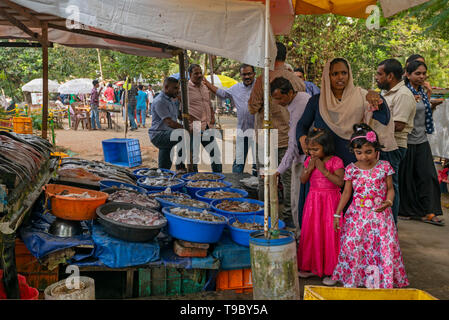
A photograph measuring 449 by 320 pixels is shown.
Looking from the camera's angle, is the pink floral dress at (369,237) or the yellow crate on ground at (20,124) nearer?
the pink floral dress at (369,237)

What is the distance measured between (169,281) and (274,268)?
1.22 meters

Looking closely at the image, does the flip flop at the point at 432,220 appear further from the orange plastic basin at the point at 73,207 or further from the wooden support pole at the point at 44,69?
the wooden support pole at the point at 44,69

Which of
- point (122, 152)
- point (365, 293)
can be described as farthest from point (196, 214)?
point (122, 152)

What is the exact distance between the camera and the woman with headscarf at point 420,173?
224 inches

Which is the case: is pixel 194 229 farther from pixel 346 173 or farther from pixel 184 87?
pixel 184 87

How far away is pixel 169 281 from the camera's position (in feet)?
11.5

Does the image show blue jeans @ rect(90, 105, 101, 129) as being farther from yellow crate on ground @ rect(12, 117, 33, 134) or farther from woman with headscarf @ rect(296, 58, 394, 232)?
woman with headscarf @ rect(296, 58, 394, 232)

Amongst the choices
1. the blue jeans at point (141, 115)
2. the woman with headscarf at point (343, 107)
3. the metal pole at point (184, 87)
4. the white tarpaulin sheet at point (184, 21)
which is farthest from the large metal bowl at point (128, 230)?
the blue jeans at point (141, 115)

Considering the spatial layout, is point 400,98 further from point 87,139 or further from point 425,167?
point 87,139

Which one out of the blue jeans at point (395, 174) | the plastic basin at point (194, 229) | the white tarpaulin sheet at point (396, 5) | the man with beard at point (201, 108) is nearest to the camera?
the white tarpaulin sheet at point (396, 5)

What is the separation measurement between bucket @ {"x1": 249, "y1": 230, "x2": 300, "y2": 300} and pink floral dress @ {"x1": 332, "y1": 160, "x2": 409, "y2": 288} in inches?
38.0

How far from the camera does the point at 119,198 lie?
415cm

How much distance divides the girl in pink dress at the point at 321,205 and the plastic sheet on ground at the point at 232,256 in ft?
2.13
